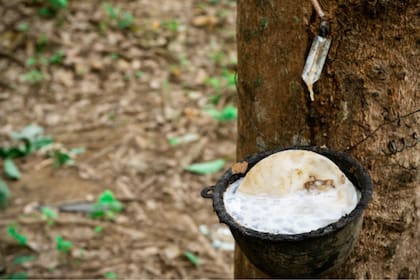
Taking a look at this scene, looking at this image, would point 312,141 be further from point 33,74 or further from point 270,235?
point 33,74

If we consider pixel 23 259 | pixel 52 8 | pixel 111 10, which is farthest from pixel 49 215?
pixel 52 8

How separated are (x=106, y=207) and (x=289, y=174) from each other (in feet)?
9.05

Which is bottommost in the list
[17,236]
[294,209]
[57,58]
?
[17,236]

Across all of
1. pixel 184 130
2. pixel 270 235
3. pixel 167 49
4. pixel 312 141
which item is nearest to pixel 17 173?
pixel 184 130

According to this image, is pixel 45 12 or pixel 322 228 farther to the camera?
pixel 45 12

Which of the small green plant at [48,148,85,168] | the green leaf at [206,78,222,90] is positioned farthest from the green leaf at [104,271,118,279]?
the green leaf at [206,78,222,90]

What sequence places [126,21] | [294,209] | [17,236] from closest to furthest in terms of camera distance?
[294,209], [17,236], [126,21]

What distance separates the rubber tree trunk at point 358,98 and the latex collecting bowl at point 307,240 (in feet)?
0.74

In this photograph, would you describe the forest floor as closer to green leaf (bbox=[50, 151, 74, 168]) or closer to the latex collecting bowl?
green leaf (bbox=[50, 151, 74, 168])

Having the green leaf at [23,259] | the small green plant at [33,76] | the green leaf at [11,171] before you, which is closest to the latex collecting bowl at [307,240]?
the green leaf at [23,259]

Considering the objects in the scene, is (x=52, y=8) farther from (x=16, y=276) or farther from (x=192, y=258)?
(x=192, y=258)

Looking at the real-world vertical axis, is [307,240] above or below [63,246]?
above

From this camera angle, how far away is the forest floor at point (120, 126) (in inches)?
163

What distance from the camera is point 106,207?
4.48 meters
